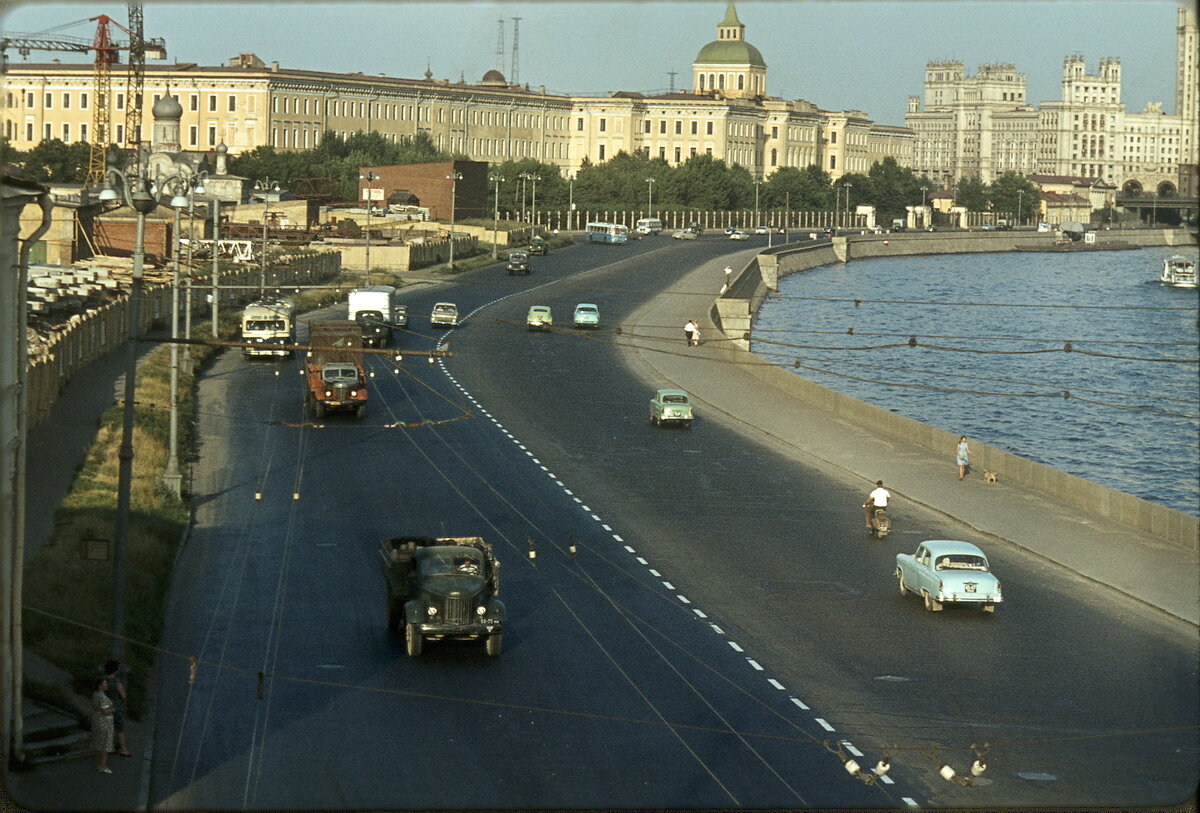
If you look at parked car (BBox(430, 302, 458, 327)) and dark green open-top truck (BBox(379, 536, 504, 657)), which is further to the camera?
parked car (BBox(430, 302, 458, 327))

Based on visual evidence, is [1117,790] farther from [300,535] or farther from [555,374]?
[555,374]

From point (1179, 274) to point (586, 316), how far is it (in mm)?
97136

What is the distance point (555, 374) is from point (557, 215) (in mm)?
112604

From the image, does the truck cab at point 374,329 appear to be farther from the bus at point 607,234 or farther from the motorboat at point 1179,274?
the motorboat at point 1179,274

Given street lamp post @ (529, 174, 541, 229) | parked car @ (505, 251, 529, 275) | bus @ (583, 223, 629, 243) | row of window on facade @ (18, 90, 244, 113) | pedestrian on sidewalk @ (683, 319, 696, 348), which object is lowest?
pedestrian on sidewalk @ (683, 319, 696, 348)

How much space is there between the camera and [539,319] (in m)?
84.1

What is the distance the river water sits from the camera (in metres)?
69.4

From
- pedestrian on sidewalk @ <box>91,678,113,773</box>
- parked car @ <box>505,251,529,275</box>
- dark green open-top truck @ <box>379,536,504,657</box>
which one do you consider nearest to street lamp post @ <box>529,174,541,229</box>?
parked car @ <box>505,251,529,275</box>

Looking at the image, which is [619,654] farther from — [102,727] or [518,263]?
[518,263]

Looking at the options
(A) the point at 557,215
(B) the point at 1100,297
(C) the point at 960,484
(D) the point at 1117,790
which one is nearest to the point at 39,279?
(C) the point at 960,484

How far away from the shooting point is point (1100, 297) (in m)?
152

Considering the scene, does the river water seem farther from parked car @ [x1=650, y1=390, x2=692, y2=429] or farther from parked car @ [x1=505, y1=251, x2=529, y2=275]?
parked car @ [x1=505, y1=251, x2=529, y2=275]

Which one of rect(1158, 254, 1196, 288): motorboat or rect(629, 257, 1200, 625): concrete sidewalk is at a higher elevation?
rect(1158, 254, 1196, 288): motorboat

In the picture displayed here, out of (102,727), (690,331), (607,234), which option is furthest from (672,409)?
(607,234)
